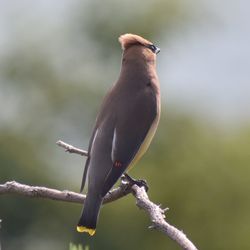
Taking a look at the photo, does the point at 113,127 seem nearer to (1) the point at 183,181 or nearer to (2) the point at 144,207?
(2) the point at 144,207

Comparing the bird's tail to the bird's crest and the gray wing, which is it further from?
the bird's crest

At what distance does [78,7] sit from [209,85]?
9.63 ft

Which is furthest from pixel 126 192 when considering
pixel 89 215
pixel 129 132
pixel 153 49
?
pixel 153 49

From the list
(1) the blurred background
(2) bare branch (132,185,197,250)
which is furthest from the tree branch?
(1) the blurred background

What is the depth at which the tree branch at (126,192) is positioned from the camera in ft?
14.8

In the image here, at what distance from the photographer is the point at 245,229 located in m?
15.7

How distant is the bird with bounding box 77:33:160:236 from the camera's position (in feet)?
18.5

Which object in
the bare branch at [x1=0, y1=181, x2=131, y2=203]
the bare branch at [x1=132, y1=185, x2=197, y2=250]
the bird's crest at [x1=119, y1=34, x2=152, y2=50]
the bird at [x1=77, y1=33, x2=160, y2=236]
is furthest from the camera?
the bird's crest at [x1=119, y1=34, x2=152, y2=50]

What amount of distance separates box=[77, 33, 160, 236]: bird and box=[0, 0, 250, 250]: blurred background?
8439mm

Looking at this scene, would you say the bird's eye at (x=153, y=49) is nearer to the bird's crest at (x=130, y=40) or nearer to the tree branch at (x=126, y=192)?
the bird's crest at (x=130, y=40)

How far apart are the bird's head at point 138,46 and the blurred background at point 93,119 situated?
8391 millimetres

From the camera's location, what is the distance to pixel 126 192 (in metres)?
5.54

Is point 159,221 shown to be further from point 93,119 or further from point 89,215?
point 93,119

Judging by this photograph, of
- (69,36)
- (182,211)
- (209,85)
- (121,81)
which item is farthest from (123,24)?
(121,81)
